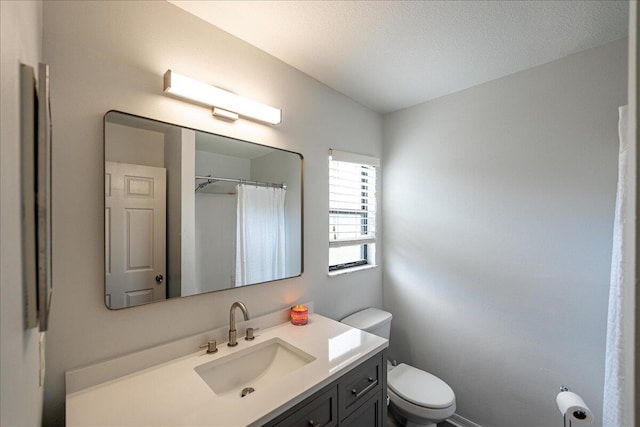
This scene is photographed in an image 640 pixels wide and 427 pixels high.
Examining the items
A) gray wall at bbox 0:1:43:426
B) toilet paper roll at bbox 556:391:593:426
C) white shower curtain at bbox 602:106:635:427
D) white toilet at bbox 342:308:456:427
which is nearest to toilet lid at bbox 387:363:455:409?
white toilet at bbox 342:308:456:427

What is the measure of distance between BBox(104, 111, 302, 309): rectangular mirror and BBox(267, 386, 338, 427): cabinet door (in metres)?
0.67

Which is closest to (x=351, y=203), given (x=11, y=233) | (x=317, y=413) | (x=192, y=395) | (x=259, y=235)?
(x=259, y=235)

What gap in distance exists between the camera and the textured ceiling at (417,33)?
128 cm

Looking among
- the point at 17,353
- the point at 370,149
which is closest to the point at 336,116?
the point at 370,149

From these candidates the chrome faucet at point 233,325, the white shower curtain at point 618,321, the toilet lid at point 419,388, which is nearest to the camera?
the white shower curtain at point 618,321

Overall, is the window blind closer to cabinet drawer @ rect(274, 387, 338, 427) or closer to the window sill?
the window sill

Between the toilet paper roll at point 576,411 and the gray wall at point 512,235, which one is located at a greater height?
the gray wall at point 512,235

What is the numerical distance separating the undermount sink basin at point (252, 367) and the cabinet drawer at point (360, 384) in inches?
7.3

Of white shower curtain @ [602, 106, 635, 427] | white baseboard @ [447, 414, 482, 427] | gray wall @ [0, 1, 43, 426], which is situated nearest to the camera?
gray wall @ [0, 1, 43, 426]

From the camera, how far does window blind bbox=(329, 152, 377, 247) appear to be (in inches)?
81.0

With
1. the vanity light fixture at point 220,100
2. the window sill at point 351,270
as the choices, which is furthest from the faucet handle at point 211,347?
the vanity light fixture at point 220,100

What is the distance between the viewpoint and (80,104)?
1.05 m

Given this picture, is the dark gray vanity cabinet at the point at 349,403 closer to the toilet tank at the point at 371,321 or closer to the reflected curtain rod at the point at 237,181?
the toilet tank at the point at 371,321

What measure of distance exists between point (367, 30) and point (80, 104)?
1.33m
